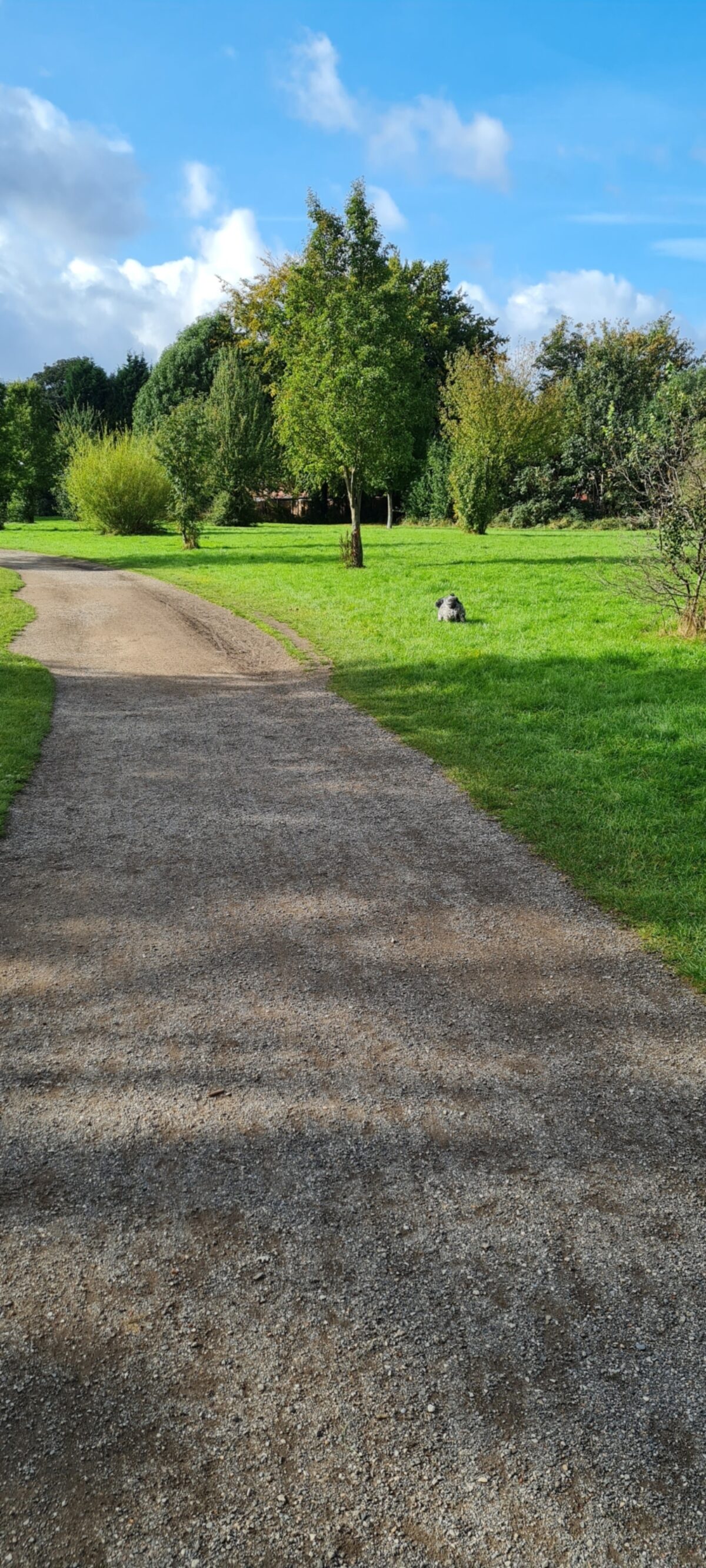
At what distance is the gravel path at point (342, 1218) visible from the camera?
70.9 inches

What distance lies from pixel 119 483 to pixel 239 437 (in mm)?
6585

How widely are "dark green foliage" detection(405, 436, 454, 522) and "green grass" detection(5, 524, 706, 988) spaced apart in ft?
57.3

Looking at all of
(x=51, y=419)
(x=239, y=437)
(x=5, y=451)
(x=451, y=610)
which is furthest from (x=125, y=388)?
(x=451, y=610)

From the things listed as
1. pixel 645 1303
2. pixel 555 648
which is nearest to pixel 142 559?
pixel 555 648

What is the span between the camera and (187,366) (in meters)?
46.1

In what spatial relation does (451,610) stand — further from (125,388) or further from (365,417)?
(125,388)

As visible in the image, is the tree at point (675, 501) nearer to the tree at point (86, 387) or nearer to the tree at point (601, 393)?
the tree at point (601, 393)

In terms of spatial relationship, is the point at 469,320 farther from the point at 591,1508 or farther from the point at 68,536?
the point at 591,1508

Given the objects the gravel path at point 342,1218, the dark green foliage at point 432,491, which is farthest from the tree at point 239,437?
the gravel path at point 342,1218

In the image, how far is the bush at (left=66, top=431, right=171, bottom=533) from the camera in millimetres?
29062

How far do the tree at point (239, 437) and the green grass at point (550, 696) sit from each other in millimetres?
16325

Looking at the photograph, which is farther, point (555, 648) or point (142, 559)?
point (142, 559)

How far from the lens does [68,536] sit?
30.9 metres

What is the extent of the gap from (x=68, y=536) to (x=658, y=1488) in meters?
32.4
